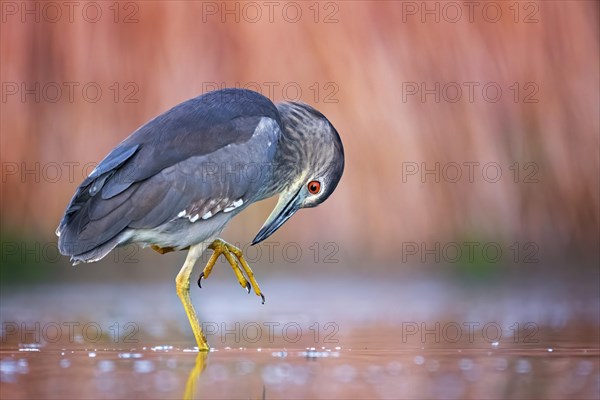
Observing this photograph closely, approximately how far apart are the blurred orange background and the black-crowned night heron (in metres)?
3.16

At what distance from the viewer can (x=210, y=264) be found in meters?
6.79

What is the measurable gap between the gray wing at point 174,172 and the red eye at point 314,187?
1.46 feet

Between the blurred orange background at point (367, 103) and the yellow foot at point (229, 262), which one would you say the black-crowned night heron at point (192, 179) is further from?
→ the blurred orange background at point (367, 103)

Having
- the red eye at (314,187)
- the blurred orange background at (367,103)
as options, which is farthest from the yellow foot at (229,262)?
the blurred orange background at (367,103)

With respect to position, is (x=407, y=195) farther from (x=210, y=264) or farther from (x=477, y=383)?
(x=477, y=383)

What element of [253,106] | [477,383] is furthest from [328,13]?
[477,383]

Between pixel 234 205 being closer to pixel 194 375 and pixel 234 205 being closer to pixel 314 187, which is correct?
pixel 314 187

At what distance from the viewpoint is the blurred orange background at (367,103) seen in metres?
10.2

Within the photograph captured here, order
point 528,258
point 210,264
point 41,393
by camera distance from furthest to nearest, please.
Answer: point 528,258, point 210,264, point 41,393

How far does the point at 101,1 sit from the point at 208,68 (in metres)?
1.13

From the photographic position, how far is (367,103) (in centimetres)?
1055

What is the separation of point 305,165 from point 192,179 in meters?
0.81

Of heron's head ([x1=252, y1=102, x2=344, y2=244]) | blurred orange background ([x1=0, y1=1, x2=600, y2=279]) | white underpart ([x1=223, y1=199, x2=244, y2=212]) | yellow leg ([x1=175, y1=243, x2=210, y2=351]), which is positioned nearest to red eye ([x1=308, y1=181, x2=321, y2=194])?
heron's head ([x1=252, y1=102, x2=344, y2=244])

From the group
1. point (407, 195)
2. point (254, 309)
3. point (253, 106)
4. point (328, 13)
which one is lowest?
point (254, 309)
